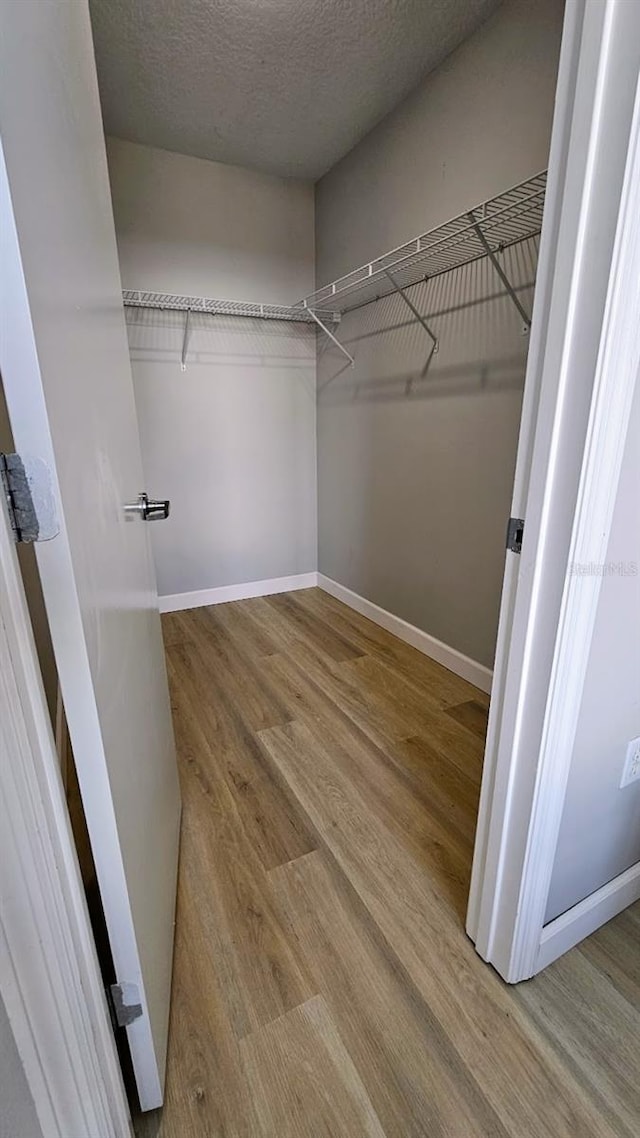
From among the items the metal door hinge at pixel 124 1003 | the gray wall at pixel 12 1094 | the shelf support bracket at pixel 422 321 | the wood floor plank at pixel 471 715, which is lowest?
the wood floor plank at pixel 471 715

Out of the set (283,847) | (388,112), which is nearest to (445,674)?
(283,847)

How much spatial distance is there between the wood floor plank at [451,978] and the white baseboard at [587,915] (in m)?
0.14

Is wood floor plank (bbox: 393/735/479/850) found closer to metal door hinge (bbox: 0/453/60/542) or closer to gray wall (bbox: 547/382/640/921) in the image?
gray wall (bbox: 547/382/640/921)

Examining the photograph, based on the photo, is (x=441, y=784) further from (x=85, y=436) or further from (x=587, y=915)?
(x=85, y=436)

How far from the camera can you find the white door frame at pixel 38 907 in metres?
0.46

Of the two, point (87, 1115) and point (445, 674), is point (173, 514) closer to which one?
point (445, 674)

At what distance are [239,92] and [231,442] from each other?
1638 millimetres

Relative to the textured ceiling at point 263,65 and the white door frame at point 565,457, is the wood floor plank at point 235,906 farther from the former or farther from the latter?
the textured ceiling at point 263,65

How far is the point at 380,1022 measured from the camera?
992 mm

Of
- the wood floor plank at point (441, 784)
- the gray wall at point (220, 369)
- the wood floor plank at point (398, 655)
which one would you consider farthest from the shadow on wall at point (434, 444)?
the wood floor plank at point (441, 784)

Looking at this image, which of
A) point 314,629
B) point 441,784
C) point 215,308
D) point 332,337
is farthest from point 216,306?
point 441,784

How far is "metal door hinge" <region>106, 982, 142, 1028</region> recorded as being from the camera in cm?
75

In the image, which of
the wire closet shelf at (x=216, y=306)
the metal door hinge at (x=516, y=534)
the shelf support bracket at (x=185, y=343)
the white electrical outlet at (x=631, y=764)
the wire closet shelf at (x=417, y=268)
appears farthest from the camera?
the shelf support bracket at (x=185, y=343)

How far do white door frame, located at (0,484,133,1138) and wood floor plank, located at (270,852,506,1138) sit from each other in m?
0.55
